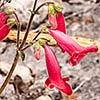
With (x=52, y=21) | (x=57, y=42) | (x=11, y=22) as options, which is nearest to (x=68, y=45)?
(x=57, y=42)

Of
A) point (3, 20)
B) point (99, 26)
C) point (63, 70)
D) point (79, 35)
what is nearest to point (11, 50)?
point (63, 70)

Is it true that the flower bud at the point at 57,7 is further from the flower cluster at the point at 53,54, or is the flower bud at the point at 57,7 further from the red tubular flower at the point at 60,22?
the red tubular flower at the point at 60,22

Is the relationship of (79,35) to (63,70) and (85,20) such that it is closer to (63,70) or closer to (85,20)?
(85,20)

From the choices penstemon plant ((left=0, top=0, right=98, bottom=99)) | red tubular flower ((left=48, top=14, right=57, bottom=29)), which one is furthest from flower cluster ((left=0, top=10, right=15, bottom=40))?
red tubular flower ((left=48, top=14, right=57, bottom=29))

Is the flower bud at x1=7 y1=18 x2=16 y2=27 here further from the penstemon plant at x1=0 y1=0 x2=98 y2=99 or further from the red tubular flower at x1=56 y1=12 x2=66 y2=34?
the red tubular flower at x1=56 y1=12 x2=66 y2=34

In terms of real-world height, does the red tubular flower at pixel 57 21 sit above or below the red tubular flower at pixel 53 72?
above

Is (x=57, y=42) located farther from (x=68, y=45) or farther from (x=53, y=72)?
(x=53, y=72)

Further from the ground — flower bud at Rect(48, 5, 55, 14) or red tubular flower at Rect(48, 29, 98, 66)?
flower bud at Rect(48, 5, 55, 14)

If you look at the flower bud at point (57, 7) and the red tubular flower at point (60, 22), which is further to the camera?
the red tubular flower at point (60, 22)

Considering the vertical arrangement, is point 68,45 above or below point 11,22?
below

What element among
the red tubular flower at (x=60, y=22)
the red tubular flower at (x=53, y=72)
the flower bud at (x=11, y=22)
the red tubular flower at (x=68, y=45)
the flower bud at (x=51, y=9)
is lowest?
the red tubular flower at (x=53, y=72)

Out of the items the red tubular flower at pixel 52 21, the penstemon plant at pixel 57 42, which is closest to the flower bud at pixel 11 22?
the penstemon plant at pixel 57 42
